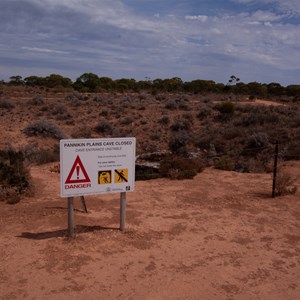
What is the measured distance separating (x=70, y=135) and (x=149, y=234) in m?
17.4

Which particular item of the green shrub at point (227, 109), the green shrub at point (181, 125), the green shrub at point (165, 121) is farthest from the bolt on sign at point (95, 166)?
the green shrub at point (227, 109)

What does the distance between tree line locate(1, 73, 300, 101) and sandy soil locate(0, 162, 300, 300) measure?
58.6 meters

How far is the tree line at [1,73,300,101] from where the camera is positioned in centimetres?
6656

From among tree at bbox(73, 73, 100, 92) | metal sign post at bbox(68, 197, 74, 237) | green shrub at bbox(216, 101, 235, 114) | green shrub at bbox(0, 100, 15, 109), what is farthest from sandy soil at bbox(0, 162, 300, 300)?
tree at bbox(73, 73, 100, 92)

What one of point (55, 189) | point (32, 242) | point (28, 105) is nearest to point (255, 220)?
point (32, 242)

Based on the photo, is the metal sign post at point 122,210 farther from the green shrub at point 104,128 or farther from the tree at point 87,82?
the tree at point 87,82

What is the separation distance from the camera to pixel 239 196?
895cm

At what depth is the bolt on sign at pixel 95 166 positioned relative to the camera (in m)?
5.86

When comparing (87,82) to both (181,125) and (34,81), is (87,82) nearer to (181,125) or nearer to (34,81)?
(34,81)

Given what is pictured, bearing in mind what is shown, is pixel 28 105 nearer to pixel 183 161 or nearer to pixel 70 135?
pixel 70 135

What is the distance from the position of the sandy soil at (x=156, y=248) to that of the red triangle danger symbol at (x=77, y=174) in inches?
37.2

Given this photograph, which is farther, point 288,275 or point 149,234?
point 149,234

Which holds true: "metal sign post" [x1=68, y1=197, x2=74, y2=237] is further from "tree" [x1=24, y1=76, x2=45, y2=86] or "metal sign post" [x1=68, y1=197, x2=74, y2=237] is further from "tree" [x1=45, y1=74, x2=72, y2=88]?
"tree" [x1=24, y1=76, x2=45, y2=86]

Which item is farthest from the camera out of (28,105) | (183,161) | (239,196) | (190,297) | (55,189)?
(28,105)
